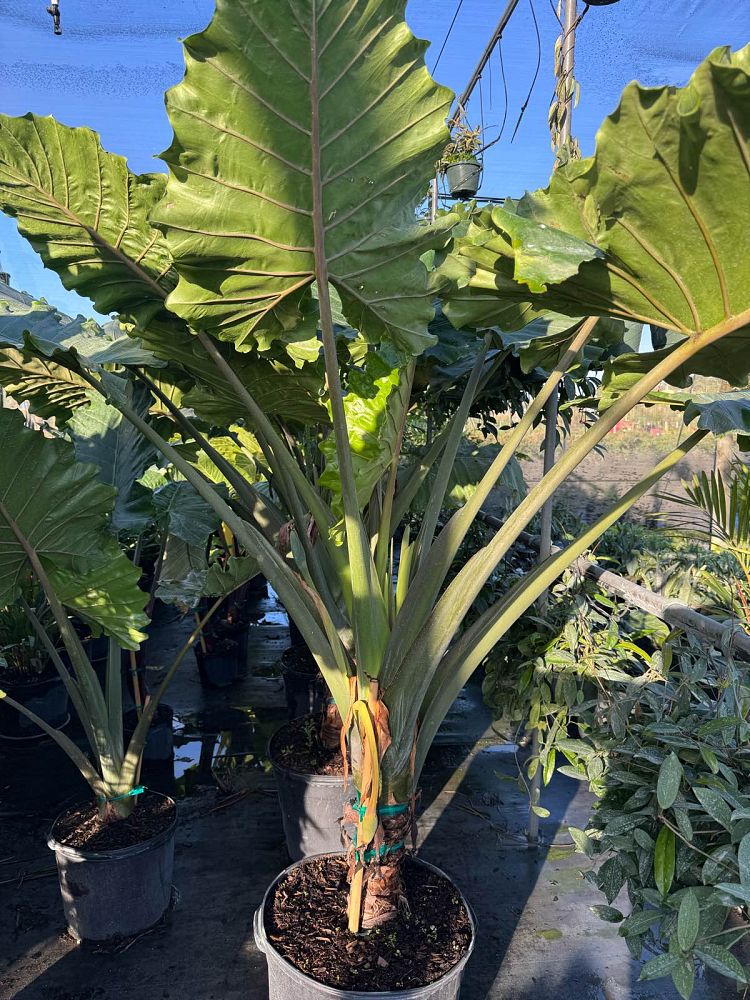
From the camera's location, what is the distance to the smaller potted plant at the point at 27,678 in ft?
10.0

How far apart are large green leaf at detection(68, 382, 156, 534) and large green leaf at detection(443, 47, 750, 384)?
1.24m

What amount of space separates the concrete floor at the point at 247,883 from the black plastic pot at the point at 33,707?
103 millimetres

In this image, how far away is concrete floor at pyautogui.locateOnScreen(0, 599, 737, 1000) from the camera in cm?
173

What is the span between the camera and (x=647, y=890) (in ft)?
3.80

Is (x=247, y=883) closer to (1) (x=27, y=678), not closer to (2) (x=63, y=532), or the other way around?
(2) (x=63, y=532)

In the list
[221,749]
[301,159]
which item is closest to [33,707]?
[221,749]

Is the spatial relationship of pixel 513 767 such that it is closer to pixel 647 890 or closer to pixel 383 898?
pixel 383 898

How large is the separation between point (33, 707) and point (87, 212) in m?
2.53

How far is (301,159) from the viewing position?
1020 mm

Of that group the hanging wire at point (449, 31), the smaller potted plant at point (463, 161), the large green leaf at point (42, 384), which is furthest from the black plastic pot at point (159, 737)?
the hanging wire at point (449, 31)

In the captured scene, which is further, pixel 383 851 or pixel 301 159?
pixel 383 851

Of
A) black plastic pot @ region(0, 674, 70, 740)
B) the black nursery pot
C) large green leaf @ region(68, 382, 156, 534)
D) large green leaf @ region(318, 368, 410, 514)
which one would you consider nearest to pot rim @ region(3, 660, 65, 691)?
black plastic pot @ region(0, 674, 70, 740)

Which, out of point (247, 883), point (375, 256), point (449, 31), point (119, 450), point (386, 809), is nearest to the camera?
point (375, 256)

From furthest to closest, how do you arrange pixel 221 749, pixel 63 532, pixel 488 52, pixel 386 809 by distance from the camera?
pixel 488 52 < pixel 221 749 < pixel 63 532 < pixel 386 809
